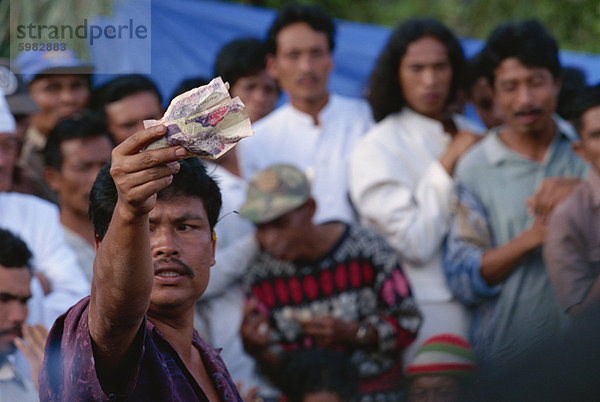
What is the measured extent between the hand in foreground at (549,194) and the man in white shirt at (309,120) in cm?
85

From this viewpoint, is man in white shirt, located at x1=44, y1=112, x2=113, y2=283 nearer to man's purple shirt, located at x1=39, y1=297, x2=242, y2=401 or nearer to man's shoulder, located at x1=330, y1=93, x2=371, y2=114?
man's shoulder, located at x1=330, y1=93, x2=371, y2=114

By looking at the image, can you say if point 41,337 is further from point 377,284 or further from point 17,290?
point 377,284

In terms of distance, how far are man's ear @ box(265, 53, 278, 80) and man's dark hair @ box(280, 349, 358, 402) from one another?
1692 millimetres

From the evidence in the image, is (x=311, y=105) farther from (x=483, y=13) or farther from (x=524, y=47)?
(x=483, y=13)

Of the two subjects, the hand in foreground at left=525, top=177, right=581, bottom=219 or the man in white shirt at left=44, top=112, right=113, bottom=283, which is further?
the man in white shirt at left=44, top=112, right=113, bottom=283

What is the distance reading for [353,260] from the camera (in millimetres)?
3660

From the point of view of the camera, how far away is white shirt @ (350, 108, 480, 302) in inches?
151

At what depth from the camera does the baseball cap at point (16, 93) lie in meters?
4.45

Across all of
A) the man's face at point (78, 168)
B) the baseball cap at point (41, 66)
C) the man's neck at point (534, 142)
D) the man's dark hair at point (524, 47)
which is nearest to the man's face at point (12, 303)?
the man's face at point (78, 168)

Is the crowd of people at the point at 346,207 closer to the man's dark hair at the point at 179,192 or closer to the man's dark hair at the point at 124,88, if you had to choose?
the man's dark hair at the point at 124,88

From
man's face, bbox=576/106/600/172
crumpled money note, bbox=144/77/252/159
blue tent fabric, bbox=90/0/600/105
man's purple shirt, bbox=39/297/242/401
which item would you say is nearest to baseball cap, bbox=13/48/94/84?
blue tent fabric, bbox=90/0/600/105

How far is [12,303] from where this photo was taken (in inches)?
127

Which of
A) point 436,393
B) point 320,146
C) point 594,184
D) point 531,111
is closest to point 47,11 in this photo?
point 320,146

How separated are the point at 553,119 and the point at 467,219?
0.66 meters
